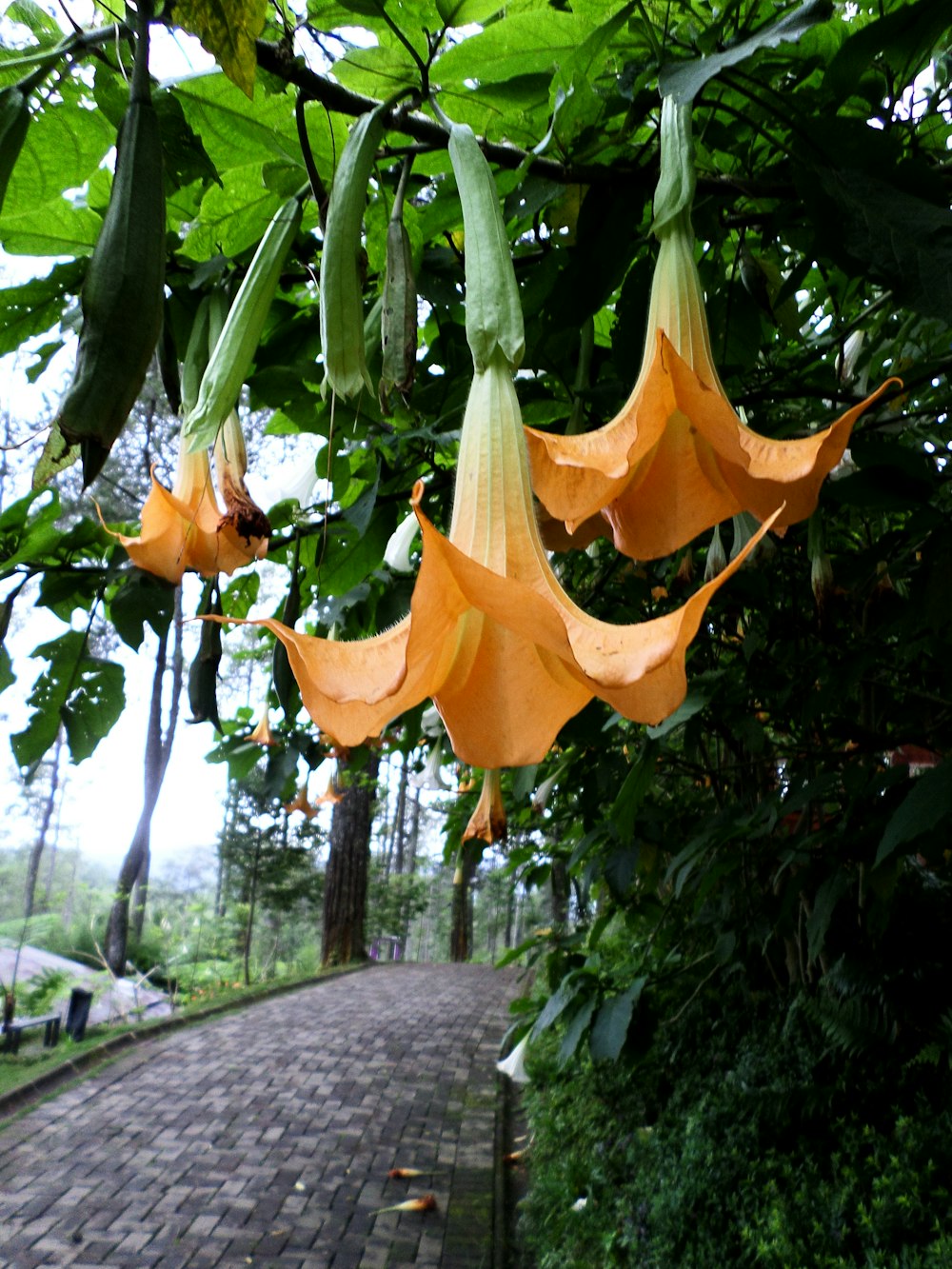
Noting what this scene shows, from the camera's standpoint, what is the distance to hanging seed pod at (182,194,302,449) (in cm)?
48

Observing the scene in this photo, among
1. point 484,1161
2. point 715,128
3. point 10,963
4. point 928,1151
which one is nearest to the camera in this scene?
point 715,128

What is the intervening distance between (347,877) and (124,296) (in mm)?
10702

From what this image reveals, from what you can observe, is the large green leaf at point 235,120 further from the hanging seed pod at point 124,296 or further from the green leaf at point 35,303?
the hanging seed pod at point 124,296

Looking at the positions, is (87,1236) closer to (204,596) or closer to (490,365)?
(204,596)

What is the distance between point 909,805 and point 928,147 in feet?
2.67

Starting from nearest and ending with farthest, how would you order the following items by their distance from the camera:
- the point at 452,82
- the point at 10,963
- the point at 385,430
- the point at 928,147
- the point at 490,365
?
the point at 490,365 < the point at 452,82 < the point at 928,147 < the point at 385,430 < the point at 10,963

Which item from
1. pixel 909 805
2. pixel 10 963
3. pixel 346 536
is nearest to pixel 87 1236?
pixel 346 536

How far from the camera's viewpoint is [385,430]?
1.30m

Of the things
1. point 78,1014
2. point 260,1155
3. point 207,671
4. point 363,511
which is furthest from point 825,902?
point 78,1014

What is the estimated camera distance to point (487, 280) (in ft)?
1.47

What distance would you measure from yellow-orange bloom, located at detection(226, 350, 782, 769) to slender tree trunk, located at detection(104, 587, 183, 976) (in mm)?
9753

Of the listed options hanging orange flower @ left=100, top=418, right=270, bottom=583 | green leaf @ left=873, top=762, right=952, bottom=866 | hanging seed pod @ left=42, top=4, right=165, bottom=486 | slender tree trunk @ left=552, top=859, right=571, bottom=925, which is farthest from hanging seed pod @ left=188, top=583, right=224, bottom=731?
slender tree trunk @ left=552, top=859, right=571, bottom=925

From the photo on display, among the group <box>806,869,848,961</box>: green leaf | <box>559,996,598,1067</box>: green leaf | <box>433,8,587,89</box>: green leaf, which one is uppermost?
<box>433,8,587,89</box>: green leaf

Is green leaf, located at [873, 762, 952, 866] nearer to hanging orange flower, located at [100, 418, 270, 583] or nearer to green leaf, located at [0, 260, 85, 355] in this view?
hanging orange flower, located at [100, 418, 270, 583]
